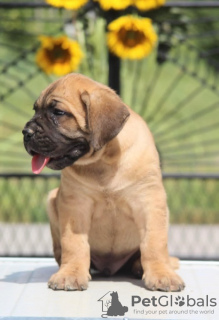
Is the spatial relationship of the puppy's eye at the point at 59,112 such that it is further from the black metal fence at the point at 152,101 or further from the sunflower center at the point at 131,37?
the black metal fence at the point at 152,101

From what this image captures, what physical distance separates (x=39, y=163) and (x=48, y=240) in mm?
3171

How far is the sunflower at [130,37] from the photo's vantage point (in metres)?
5.61

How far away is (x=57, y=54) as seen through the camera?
5844 mm

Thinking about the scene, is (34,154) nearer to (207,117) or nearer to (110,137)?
(110,137)

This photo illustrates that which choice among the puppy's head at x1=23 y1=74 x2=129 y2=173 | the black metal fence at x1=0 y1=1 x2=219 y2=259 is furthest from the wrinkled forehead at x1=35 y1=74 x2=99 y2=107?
the black metal fence at x1=0 y1=1 x2=219 y2=259

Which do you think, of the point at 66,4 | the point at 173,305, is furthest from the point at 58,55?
the point at 173,305

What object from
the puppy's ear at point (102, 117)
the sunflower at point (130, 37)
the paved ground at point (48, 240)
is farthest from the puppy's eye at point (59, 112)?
the paved ground at point (48, 240)

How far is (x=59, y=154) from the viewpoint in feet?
12.3

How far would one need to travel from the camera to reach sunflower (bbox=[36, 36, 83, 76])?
5.74m

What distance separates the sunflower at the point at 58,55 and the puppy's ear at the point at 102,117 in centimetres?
202

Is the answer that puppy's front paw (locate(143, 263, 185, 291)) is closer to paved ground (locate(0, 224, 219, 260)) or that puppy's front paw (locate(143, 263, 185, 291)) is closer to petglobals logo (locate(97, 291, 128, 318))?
petglobals logo (locate(97, 291, 128, 318))

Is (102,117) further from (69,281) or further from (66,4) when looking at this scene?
(66,4)

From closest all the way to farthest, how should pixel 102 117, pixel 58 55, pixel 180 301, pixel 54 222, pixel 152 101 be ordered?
1. pixel 180 301
2. pixel 102 117
3. pixel 54 222
4. pixel 58 55
5. pixel 152 101

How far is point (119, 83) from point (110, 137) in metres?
2.30
